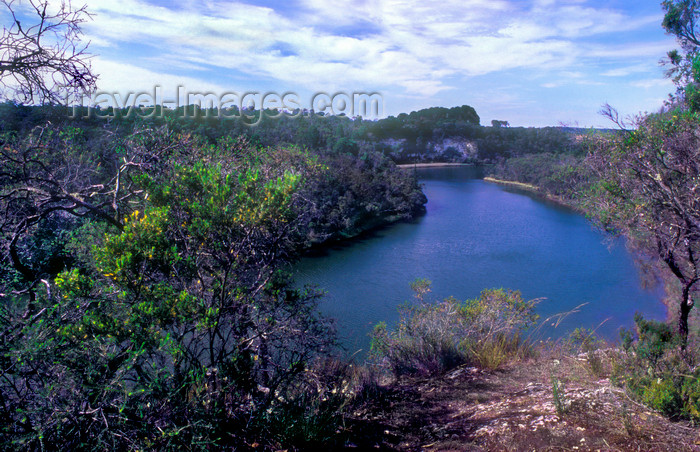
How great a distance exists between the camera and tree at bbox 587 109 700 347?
6.07 meters

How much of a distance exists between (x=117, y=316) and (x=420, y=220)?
101 feet

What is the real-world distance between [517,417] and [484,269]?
1737 cm

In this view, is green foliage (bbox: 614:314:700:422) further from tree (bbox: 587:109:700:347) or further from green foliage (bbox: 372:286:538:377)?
green foliage (bbox: 372:286:538:377)

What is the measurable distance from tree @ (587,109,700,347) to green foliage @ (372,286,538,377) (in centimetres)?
→ 238

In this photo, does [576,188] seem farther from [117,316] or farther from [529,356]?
[117,316]

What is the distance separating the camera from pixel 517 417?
14.1 ft

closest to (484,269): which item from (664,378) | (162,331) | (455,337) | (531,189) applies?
(455,337)

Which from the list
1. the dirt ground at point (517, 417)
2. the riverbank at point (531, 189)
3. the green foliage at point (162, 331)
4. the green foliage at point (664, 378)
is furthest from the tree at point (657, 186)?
the riverbank at point (531, 189)

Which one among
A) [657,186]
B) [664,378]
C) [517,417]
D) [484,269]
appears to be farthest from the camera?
[484,269]

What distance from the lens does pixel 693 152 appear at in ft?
20.5

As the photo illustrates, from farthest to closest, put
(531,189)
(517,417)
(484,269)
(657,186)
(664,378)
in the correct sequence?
(531,189) → (484,269) → (657,186) → (517,417) → (664,378)

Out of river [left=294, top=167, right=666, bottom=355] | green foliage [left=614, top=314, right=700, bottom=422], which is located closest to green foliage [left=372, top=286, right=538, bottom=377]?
green foliage [left=614, top=314, right=700, bottom=422]

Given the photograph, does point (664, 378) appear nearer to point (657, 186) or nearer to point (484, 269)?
point (657, 186)

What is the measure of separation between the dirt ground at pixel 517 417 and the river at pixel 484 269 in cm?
538
